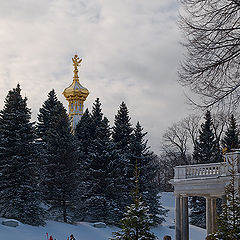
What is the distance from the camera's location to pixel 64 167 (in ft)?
118

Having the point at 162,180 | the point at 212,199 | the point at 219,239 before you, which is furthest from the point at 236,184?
the point at 162,180

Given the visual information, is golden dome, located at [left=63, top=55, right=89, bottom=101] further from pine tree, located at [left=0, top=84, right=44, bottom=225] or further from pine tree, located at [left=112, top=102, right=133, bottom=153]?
pine tree, located at [left=0, top=84, right=44, bottom=225]

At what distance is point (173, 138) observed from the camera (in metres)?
59.9

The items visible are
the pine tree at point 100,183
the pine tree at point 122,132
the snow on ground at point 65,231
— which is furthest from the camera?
the pine tree at point 122,132

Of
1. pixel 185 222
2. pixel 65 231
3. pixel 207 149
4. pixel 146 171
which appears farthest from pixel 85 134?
pixel 185 222

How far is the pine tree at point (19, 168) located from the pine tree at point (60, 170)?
7.66 feet

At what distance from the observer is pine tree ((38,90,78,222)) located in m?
35.2

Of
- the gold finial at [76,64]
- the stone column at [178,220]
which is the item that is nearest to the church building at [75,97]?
the gold finial at [76,64]

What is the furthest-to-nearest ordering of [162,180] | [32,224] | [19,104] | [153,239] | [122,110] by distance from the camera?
[162,180] < [122,110] < [19,104] < [32,224] < [153,239]

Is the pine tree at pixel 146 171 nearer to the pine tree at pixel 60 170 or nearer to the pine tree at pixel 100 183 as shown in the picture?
the pine tree at pixel 100 183

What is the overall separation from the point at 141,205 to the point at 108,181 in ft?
86.4

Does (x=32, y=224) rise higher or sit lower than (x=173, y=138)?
lower

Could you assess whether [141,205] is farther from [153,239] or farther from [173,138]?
[173,138]

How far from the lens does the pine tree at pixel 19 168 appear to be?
3048 cm
